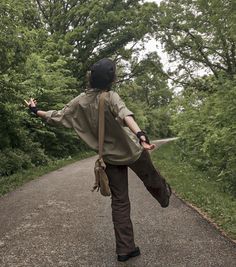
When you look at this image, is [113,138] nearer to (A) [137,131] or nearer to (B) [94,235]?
(A) [137,131]

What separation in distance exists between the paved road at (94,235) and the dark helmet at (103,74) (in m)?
1.75

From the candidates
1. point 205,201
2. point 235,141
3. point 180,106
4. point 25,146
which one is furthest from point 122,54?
point 205,201

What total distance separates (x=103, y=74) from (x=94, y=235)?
204cm

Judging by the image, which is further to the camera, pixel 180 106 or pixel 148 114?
pixel 148 114

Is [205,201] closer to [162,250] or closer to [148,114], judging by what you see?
[162,250]

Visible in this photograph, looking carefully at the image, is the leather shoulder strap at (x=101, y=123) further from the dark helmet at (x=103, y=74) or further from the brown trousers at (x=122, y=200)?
the brown trousers at (x=122, y=200)

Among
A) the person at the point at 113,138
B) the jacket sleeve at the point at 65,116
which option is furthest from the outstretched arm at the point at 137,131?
the jacket sleeve at the point at 65,116

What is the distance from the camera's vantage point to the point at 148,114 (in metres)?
57.1

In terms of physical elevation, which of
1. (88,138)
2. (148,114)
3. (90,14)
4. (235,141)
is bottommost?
(148,114)

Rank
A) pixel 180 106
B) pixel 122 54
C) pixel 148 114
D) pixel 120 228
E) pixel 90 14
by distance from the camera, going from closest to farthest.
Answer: pixel 120 228 < pixel 180 106 < pixel 90 14 < pixel 122 54 < pixel 148 114

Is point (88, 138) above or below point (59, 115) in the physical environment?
below

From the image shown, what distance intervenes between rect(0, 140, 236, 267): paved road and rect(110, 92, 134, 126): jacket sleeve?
143 centimetres

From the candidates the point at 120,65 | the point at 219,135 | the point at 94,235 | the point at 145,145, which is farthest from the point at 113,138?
the point at 120,65

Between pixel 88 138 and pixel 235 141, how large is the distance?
7.59m
